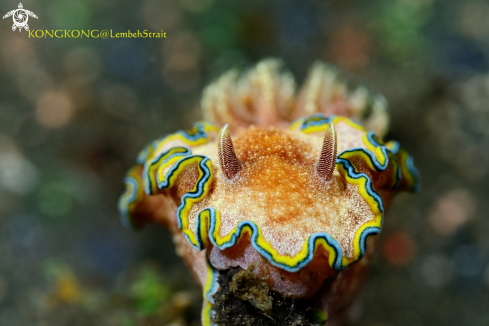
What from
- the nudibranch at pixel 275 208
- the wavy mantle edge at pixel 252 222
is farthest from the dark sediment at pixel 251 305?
the wavy mantle edge at pixel 252 222

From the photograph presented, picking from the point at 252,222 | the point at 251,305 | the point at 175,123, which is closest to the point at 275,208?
the point at 252,222

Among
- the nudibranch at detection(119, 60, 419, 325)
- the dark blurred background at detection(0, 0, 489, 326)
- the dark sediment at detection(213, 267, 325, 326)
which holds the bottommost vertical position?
the dark sediment at detection(213, 267, 325, 326)

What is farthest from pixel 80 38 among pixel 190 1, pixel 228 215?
pixel 228 215

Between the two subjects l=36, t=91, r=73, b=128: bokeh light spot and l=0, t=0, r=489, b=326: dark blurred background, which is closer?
l=0, t=0, r=489, b=326: dark blurred background

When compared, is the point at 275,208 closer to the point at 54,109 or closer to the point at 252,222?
the point at 252,222

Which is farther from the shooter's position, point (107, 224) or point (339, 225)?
point (107, 224)

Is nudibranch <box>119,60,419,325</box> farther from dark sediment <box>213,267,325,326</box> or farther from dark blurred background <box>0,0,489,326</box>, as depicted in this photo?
dark blurred background <box>0,0,489,326</box>

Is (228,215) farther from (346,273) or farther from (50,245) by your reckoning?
(50,245)

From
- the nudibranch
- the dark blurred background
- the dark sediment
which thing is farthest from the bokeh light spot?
the dark sediment

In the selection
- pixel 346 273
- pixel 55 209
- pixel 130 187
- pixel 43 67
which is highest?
pixel 43 67
